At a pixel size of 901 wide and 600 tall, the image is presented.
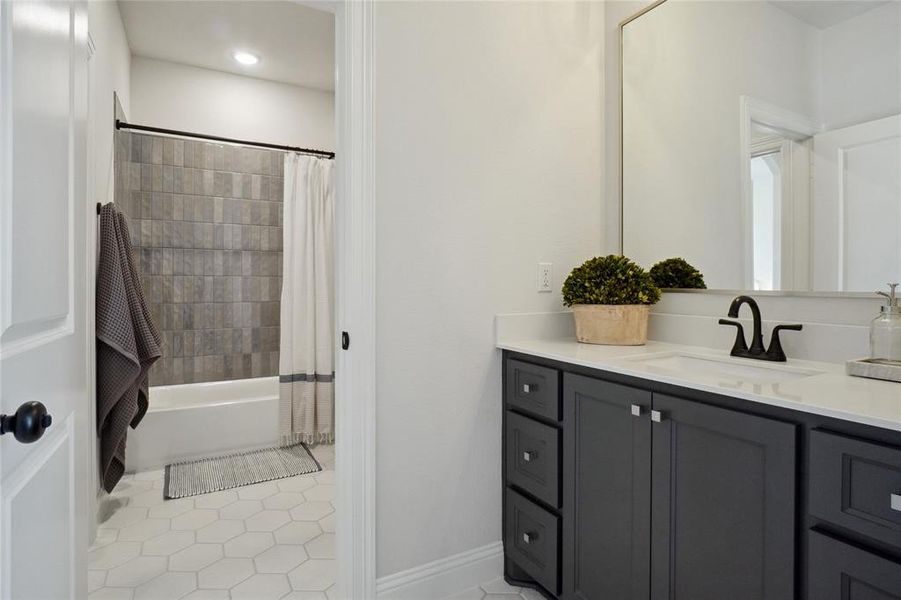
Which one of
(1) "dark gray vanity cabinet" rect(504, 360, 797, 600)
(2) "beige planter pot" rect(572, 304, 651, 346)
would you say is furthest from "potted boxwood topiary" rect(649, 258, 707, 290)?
(1) "dark gray vanity cabinet" rect(504, 360, 797, 600)

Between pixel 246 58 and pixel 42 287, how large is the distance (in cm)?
317

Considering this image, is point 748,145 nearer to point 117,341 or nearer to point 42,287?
point 42,287

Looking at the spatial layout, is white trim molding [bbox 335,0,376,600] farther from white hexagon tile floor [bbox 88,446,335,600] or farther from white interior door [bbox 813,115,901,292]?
white interior door [bbox 813,115,901,292]

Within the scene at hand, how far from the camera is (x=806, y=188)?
145cm

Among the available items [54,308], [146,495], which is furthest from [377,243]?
[146,495]

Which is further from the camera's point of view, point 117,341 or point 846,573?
point 117,341

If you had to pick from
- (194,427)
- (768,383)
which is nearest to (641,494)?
(768,383)

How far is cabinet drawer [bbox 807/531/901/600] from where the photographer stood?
81cm

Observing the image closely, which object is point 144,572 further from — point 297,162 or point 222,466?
point 297,162

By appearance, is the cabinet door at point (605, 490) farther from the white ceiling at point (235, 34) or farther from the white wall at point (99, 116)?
the white ceiling at point (235, 34)

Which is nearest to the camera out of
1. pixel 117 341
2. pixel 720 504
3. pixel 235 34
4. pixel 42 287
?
pixel 42 287

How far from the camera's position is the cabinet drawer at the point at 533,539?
1.55 meters

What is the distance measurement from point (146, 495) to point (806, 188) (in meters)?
3.07

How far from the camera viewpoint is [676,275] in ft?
6.04
